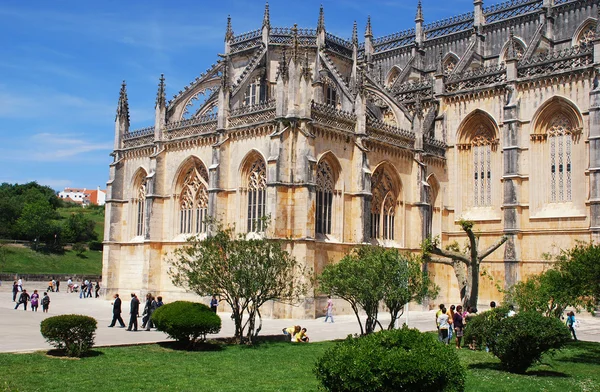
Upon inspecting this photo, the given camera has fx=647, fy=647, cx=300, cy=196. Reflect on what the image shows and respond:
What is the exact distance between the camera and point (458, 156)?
4012 centimetres

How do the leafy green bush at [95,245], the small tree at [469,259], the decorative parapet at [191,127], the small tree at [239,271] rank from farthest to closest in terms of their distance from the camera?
the leafy green bush at [95,245], the decorative parapet at [191,127], the small tree at [469,259], the small tree at [239,271]

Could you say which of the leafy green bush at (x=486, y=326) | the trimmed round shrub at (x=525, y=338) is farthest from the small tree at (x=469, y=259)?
the trimmed round shrub at (x=525, y=338)

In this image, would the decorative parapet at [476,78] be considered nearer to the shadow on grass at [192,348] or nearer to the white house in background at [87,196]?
the shadow on grass at [192,348]

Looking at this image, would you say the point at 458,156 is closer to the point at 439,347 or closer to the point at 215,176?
the point at 215,176

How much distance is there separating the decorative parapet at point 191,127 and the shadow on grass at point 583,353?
21203 millimetres

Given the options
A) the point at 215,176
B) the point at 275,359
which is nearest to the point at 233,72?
the point at 215,176

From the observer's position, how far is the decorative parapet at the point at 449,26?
48969mm

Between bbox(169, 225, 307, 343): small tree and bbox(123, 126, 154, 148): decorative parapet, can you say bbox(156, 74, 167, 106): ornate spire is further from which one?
bbox(169, 225, 307, 343): small tree

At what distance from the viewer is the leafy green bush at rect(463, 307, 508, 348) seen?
53.5 feet

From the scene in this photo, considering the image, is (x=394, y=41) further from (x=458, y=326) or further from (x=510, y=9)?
(x=458, y=326)

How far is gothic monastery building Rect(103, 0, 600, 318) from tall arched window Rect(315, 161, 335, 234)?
8cm

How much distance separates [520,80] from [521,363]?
2410cm

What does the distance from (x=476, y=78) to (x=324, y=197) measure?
1339 centimetres

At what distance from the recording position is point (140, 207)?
41.6 metres
